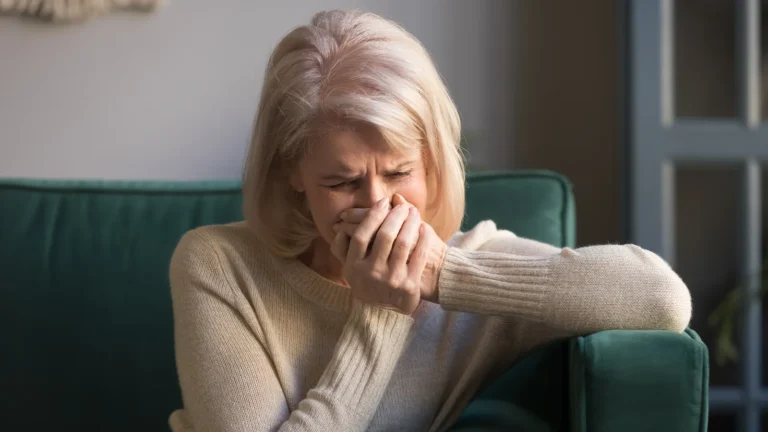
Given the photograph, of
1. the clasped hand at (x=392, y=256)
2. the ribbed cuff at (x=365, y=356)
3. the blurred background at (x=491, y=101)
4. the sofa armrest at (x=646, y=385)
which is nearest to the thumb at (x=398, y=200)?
the clasped hand at (x=392, y=256)

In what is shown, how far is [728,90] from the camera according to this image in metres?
2.18

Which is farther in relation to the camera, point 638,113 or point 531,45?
point 531,45

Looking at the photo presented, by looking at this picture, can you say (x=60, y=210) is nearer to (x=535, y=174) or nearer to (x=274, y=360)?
(x=274, y=360)

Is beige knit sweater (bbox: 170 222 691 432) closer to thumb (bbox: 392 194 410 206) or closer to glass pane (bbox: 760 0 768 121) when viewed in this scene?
thumb (bbox: 392 194 410 206)

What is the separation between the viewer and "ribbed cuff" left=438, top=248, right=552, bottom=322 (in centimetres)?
113

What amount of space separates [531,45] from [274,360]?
5.02 feet

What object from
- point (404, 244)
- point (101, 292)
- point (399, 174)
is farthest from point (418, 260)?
point (101, 292)

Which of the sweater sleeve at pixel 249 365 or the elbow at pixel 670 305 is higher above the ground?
the elbow at pixel 670 305

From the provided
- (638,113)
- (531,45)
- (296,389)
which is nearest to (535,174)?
(638,113)

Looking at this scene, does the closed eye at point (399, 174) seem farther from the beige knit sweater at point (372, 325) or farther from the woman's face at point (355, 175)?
the beige knit sweater at point (372, 325)

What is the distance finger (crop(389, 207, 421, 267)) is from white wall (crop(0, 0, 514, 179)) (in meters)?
1.29

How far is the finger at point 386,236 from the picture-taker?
115 cm

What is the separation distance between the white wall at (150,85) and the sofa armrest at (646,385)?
147 cm

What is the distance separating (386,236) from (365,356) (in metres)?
0.19
